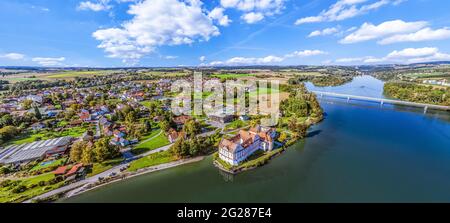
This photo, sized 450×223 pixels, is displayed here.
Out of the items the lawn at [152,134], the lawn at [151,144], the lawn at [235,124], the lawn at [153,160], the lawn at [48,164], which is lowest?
the lawn at [48,164]

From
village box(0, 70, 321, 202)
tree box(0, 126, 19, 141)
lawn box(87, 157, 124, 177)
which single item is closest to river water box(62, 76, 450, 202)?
village box(0, 70, 321, 202)

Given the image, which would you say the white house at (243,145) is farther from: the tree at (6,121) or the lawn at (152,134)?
the tree at (6,121)

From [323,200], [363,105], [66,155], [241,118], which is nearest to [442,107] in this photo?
[363,105]

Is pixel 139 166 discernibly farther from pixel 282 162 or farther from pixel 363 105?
pixel 363 105

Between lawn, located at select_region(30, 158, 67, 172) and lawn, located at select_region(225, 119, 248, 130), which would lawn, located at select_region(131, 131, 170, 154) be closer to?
lawn, located at select_region(30, 158, 67, 172)

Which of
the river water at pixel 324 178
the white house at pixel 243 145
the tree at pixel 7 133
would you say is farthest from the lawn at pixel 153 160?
the tree at pixel 7 133

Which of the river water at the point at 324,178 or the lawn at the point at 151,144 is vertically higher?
the lawn at the point at 151,144

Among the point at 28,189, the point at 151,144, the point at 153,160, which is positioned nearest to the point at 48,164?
the point at 28,189
